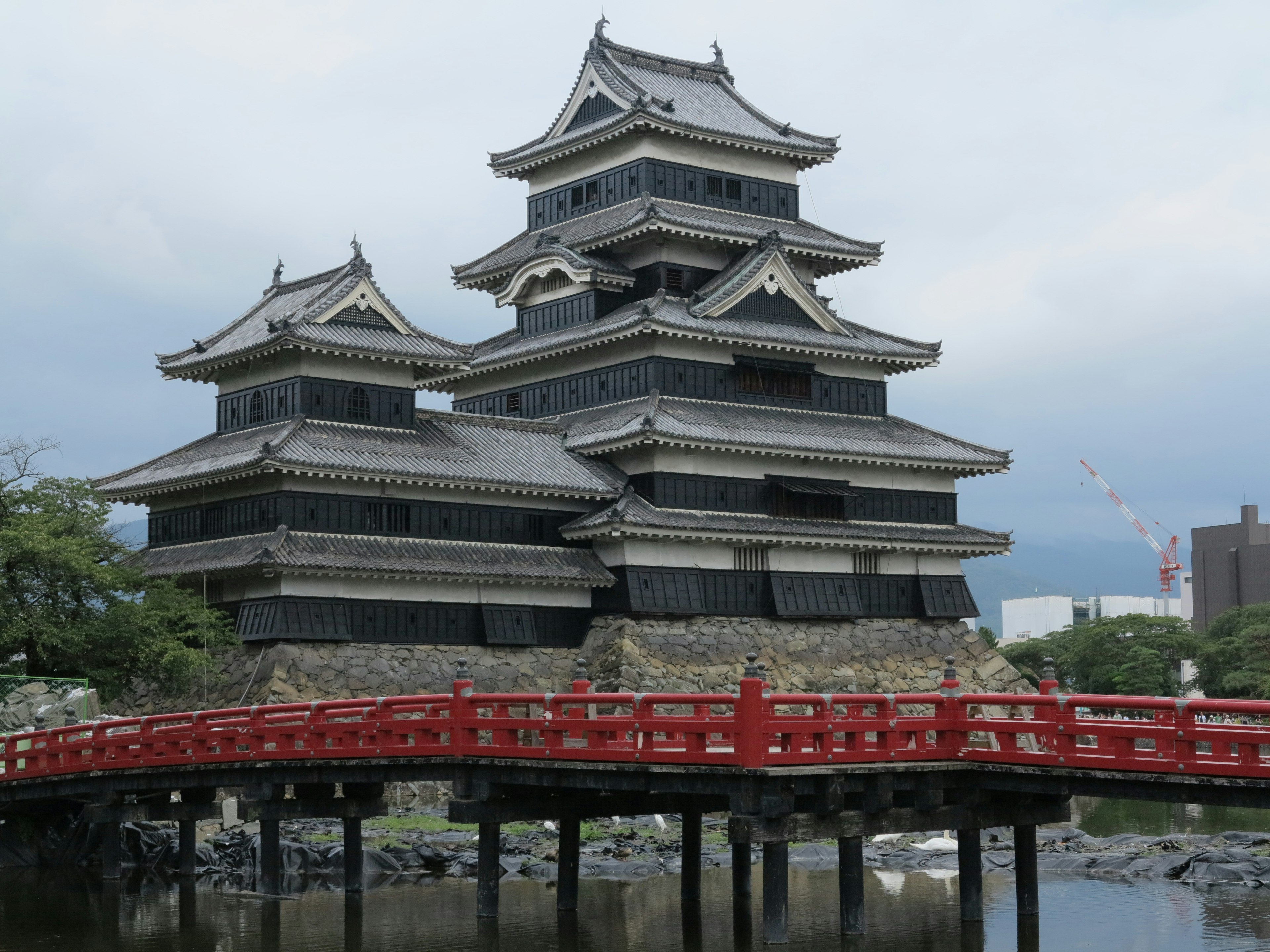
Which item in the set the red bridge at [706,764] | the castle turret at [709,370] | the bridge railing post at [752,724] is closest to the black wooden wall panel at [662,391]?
the castle turret at [709,370]

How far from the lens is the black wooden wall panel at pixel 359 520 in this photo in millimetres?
50312

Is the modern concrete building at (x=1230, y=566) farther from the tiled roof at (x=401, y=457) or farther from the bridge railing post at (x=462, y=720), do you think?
the bridge railing post at (x=462, y=720)

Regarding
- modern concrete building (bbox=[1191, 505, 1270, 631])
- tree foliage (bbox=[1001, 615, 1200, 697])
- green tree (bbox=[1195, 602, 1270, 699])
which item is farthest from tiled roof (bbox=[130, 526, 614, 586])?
modern concrete building (bbox=[1191, 505, 1270, 631])

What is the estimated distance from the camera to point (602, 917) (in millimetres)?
33625

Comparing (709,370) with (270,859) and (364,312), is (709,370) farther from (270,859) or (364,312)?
(270,859)

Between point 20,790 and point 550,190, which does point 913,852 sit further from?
point 550,190

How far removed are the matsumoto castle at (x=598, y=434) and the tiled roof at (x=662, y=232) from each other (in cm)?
16

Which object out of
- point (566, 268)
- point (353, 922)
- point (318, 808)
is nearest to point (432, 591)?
point (566, 268)

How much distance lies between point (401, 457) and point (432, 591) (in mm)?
4260

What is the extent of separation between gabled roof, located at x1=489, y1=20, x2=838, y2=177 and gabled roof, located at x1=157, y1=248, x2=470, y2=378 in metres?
12.8

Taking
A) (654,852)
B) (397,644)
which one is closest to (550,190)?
(397,644)

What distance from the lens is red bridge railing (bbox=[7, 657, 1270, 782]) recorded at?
2405 centimetres

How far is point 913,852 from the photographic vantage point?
140ft

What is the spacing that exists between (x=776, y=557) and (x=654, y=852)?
1743 cm
